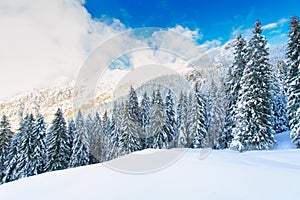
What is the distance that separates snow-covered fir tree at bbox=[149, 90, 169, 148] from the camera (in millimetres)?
26664

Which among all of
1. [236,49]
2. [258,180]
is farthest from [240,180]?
[236,49]

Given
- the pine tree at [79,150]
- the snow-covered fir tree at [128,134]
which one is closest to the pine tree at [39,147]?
the pine tree at [79,150]

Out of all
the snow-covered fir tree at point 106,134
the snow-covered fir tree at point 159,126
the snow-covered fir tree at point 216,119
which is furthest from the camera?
the snow-covered fir tree at point 106,134

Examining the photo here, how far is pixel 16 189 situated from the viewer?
18.1 feet

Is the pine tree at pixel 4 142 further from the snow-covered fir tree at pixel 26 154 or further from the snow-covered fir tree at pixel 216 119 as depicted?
the snow-covered fir tree at pixel 216 119

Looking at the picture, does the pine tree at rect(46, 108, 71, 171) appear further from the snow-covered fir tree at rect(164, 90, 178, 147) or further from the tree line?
the snow-covered fir tree at rect(164, 90, 178, 147)

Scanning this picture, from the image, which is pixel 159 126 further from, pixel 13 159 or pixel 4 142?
pixel 4 142

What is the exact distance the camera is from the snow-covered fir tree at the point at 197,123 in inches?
1097

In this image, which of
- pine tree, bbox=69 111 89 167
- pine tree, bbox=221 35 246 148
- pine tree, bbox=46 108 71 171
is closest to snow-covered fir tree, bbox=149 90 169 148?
pine tree, bbox=221 35 246 148

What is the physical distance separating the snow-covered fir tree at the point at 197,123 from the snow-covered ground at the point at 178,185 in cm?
2256

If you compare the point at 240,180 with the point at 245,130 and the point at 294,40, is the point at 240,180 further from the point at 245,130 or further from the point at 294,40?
the point at 294,40

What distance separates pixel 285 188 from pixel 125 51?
17.9 feet

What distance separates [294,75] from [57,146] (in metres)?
28.7

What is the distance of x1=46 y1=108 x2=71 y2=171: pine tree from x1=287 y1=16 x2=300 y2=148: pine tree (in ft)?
87.0
